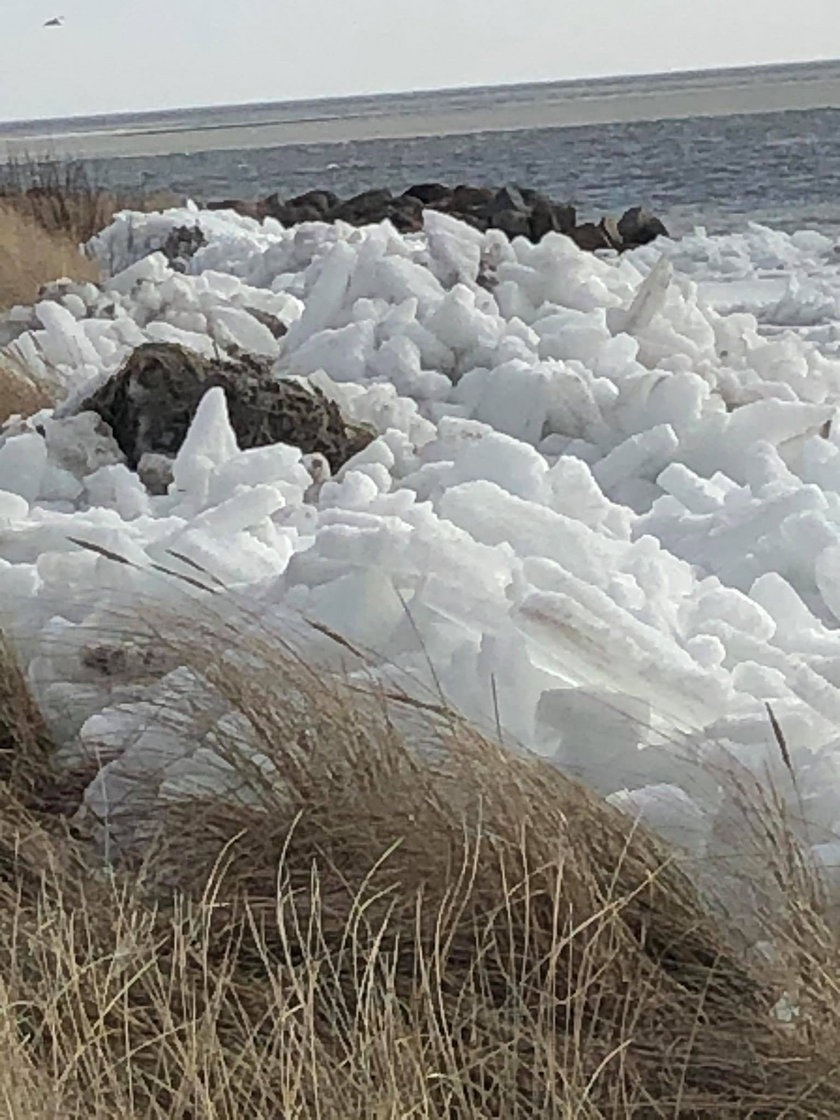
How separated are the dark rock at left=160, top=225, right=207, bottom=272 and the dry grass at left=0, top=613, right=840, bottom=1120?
7.67m

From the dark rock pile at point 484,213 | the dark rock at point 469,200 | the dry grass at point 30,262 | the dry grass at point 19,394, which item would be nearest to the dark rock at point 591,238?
the dark rock pile at point 484,213

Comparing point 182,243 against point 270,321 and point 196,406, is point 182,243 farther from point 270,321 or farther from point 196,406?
point 196,406

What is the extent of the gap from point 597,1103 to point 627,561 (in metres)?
1.79

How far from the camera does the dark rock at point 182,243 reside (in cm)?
1027

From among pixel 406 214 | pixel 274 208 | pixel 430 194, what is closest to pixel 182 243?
pixel 406 214

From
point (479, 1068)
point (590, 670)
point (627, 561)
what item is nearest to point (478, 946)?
point (479, 1068)

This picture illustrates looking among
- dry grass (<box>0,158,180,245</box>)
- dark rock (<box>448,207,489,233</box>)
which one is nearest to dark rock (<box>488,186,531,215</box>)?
dark rock (<box>448,207,489,233</box>)

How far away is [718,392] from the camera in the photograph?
599 cm

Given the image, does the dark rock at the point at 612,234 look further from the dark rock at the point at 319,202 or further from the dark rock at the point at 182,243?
the dark rock at the point at 182,243

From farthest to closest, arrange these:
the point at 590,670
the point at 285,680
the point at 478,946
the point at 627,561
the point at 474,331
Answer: the point at 474,331, the point at 627,561, the point at 590,670, the point at 285,680, the point at 478,946

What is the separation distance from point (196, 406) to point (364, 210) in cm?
1086

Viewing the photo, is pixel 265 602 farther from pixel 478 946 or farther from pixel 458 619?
pixel 478 946

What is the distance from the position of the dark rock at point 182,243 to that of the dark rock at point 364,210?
189 inches

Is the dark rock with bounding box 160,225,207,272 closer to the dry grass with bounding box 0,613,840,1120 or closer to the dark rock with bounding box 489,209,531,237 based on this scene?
the dark rock with bounding box 489,209,531,237
